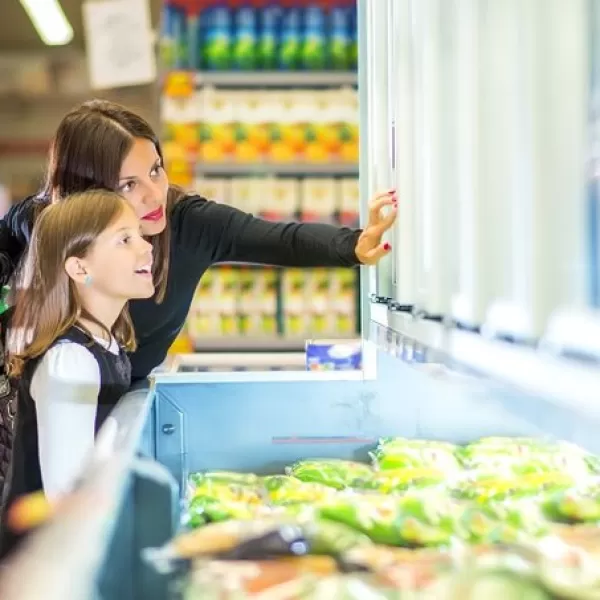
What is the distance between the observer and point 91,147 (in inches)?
79.0

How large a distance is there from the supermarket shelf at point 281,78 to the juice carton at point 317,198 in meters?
0.45

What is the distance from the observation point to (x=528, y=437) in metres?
1.74

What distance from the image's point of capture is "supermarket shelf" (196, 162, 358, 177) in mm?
4848

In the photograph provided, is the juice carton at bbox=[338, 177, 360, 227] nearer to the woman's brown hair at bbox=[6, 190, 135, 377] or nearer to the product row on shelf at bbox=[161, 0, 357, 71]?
the product row on shelf at bbox=[161, 0, 357, 71]

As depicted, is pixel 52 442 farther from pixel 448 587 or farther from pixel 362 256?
pixel 448 587

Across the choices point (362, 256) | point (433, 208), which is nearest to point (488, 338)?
point (433, 208)

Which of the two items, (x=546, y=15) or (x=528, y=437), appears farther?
(x=528, y=437)

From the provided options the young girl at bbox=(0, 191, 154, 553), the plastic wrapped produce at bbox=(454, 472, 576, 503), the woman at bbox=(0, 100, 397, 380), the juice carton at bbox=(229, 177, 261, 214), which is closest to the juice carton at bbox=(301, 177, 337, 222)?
the juice carton at bbox=(229, 177, 261, 214)

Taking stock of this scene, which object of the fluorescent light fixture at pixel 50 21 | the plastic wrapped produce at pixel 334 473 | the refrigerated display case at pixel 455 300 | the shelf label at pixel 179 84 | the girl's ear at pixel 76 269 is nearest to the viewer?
the refrigerated display case at pixel 455 300

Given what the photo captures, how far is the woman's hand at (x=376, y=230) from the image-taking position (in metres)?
1.80

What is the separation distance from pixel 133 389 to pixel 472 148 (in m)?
1.01

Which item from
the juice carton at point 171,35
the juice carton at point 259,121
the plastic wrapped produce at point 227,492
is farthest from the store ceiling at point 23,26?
the plastic wrapped produce at point 227,492

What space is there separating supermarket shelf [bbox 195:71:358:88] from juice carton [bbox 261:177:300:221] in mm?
451

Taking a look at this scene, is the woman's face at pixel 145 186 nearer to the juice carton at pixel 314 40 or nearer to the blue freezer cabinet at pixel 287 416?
the blue freezer cabinet at pixel 287 416
